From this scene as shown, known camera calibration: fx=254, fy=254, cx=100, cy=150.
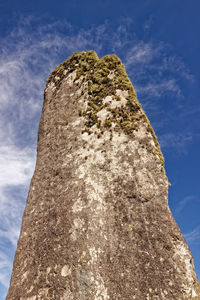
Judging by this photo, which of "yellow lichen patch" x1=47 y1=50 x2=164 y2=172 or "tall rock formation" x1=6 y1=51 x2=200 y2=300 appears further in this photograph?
"yellow lichen patch" x1=47 y1=50 x2=164 y2=172

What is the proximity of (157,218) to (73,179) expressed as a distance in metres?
2.00

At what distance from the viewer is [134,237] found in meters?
4.68

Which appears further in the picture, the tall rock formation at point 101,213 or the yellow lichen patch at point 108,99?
the yellow lichen patch at point 108,99

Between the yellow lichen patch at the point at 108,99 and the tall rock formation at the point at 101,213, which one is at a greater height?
the yellow lichen patch at the point at 108,99

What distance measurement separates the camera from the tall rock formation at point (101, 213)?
429 cm

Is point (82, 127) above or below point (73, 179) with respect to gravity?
above

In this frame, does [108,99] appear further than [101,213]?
Yes

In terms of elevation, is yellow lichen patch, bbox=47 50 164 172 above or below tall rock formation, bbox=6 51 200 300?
above

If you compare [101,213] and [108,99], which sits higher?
[108,99]

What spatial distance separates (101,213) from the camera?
16.7 ft

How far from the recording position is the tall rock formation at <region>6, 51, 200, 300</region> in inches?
169

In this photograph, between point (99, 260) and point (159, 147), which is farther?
point (159, 147)

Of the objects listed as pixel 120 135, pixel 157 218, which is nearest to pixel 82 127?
pixel 120 135

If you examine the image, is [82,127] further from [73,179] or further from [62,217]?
[62,217]
